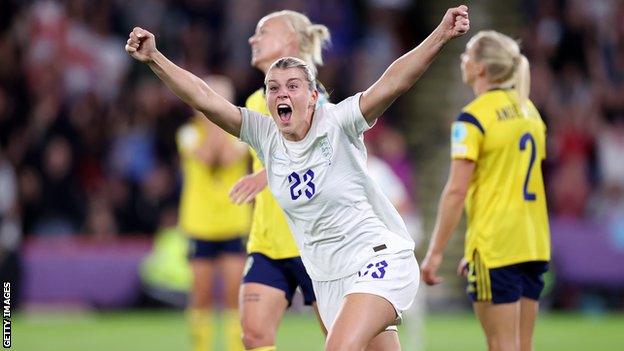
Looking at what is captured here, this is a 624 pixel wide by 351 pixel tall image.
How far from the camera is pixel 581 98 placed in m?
18.3

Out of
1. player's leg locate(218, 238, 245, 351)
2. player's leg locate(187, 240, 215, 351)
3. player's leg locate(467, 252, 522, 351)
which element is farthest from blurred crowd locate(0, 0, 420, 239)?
player's leg locate(467, 252, 522, 351)

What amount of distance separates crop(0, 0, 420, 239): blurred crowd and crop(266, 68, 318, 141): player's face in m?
9.10

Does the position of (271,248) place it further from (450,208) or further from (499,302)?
(499,302)

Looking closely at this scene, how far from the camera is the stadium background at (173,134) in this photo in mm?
16094

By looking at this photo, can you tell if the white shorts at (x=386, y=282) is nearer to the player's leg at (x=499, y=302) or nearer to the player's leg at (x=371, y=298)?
the player's leg at (x=371, y=298)

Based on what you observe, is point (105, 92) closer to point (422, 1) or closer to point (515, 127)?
point (422, 1)

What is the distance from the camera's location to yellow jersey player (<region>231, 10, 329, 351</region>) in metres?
7.54

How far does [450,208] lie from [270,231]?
1121 mm

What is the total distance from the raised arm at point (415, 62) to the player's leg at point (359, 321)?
0.97 m

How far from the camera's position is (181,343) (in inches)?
508

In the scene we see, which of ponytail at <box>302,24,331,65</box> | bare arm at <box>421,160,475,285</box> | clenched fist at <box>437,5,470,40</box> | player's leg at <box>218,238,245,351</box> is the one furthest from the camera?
player's leg at <box>218,238,245,351</box>

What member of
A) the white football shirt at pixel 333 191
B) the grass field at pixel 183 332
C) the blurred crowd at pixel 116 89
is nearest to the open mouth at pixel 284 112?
the white football shirt at pixel 333 191

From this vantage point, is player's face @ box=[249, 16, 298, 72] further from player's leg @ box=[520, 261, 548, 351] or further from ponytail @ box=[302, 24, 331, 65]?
player's leg @ box=[520, 261, 548, 351]

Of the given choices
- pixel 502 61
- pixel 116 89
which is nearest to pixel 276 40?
pixel 502 61
